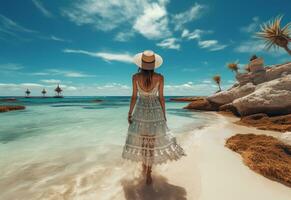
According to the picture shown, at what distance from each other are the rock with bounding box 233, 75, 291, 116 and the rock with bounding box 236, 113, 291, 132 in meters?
0.78

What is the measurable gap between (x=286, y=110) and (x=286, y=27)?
259 inches

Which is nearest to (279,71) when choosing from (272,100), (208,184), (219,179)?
(272,100)

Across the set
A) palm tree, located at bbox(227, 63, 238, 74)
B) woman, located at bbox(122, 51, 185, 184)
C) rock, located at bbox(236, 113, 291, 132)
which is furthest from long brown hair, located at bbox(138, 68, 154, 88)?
palm tree, located at bbox(227, 63, 238, 74)

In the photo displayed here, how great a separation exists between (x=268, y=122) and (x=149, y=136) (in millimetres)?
10381

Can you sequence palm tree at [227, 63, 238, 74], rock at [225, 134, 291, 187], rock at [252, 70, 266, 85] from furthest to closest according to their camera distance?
palm tree at [227, 63, 238, 74] < rock at [252, 70, 266, 85] < rock at [225, 134, 291, 187]

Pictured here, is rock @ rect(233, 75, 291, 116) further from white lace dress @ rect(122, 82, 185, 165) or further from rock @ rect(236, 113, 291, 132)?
white lace dress @ rect(122, 82, 185, 165)

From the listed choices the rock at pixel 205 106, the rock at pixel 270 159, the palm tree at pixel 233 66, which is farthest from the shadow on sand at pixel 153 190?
the palm tree at pixel 233 66

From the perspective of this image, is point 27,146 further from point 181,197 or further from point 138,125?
point 181,197

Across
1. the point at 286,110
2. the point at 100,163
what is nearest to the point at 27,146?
the point at 100,163

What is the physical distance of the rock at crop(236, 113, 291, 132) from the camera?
30.7ft

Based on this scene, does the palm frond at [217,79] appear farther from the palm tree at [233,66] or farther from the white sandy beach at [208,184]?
the white sandy beach at [208,184]

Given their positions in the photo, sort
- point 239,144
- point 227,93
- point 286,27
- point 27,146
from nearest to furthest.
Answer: point 239,144, point 27,146, point 286,27, point 227,93

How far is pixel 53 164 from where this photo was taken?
498 centimetres

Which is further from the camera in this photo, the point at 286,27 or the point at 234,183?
the point at 286,27
